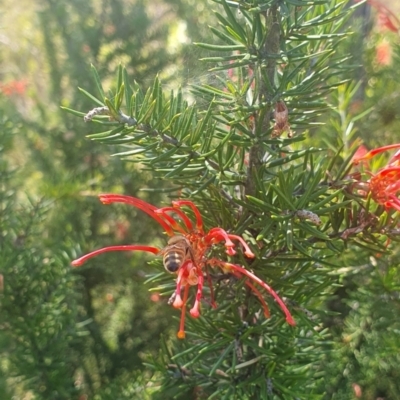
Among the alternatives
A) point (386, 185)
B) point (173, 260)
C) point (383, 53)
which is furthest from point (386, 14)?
point (173, 260)

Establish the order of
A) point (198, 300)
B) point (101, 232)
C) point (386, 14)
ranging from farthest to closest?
point (101, 232) → point (386, 14) → point (198, 300)

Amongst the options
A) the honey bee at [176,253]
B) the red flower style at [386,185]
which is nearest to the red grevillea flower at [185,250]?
the honey bee at [176,253]

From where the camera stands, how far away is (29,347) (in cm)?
51

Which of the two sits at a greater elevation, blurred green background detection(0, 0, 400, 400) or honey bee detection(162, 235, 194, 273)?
honey bee detection(162, 235, 194, 273)

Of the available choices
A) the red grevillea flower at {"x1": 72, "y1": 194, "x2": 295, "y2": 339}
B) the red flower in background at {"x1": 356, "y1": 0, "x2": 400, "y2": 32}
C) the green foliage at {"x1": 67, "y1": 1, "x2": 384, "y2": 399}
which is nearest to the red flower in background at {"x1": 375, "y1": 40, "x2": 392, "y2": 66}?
the red flower in background at {"x1": 356, "y1": 0, "x2": 400, "y2": 32}

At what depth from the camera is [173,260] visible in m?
0.32

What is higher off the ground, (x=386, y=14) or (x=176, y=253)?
(x=386, y=14)

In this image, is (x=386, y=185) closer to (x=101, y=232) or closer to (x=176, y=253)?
(x=176, y=253)

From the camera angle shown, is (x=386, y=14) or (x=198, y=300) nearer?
(x=198, y=300)

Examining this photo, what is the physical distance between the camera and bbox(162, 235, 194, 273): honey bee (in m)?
0.32

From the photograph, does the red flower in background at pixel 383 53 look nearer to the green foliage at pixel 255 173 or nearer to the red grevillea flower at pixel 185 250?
the green foliage at pixel 255 173

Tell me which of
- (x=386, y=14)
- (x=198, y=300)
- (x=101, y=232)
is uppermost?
(x=386, y=14)

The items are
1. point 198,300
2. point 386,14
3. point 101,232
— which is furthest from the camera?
point 101,232

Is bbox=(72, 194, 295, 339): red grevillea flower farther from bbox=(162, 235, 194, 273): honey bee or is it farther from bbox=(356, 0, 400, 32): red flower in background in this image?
bbox=(356, 0, 400, 32): red flower in background
